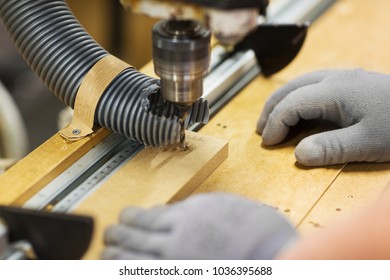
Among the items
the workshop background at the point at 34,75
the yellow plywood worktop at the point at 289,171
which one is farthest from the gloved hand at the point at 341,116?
the workshop background at the point at 34,75

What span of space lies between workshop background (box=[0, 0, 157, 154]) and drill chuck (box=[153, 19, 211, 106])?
1.37m

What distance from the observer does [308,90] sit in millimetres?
979

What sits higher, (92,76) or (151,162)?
(92,76)

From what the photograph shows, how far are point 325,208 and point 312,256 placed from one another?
220 millimetres

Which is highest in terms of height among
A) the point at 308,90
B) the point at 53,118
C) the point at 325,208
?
the point at 308,90

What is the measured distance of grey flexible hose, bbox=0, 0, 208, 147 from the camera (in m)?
0.90

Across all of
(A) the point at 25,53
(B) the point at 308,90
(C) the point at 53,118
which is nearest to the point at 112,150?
(A) the point at 25,53

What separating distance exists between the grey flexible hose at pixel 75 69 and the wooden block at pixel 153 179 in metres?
0.03

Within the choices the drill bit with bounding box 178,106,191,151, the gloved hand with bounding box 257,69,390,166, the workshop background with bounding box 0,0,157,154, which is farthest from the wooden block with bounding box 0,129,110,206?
the workshop background with bounding box 0,0,157,154

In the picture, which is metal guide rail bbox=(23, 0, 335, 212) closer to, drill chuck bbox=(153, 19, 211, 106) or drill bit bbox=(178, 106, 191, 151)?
drill bit bbox=(178, 106, 191, 151)

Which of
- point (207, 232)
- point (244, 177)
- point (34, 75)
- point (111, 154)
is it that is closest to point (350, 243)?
point (207, 232)

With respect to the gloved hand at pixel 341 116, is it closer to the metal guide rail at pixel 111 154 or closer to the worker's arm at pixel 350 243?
the metal guide rail at pixel 111 154

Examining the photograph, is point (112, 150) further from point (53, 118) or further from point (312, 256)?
point (53, 118)

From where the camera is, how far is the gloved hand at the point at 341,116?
94cm
